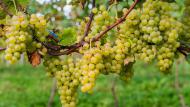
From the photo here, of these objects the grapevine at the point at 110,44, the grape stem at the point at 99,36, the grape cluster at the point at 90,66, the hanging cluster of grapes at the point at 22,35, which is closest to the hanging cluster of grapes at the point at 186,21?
the grapevine at the point at 110,44

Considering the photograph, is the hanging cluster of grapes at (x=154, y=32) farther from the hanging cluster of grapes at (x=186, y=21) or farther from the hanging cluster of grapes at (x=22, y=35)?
the hanging cluster of grapes at (x=22, y=35)

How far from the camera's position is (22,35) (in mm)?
1573

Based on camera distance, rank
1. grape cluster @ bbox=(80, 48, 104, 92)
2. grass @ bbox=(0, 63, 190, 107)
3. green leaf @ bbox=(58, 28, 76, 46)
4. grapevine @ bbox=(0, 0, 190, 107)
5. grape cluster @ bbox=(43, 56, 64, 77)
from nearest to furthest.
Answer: grape cluster @ bbox=(80, 48, 104, 92), grapevine @ bbox=(0, 0, 190, 107), grape cluster @ bbox=(43, 56, 64, 77), green leaf @ bbox=(58, 28, 76, 46), grass @ bbox=(0, 63, 190, 107)

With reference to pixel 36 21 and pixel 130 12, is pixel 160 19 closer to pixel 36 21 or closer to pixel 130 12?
pixel 130 12

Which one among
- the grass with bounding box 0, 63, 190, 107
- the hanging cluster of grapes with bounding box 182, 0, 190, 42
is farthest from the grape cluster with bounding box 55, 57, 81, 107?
the grass with bounding box 0, 63, 190, 107

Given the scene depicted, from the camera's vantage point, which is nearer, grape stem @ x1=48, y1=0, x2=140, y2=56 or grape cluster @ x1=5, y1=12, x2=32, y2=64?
grape cluster @ x1=5, y1=12, x2=32, y2=64

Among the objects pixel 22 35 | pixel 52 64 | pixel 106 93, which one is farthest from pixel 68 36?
pixel 106 93

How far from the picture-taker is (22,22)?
1586mm

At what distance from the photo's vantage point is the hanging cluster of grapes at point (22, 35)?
157 cm

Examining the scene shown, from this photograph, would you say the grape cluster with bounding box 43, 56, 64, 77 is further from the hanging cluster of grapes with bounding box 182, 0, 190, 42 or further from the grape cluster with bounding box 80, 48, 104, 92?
the hanging cluster of grapes with bounding box 182, 0, 190, 42

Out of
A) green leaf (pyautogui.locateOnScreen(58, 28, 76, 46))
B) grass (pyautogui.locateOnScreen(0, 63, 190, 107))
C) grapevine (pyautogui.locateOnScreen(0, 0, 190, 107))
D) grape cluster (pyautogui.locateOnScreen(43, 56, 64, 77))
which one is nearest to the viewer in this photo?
grapevine (pyautogui.locateOnScreen(0, 0, 190, 107))

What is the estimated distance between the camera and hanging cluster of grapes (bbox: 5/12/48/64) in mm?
1568

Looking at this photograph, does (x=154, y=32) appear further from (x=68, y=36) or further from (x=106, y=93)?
(x=106, y=93)

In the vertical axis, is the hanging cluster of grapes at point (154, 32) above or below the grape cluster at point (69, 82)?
above
